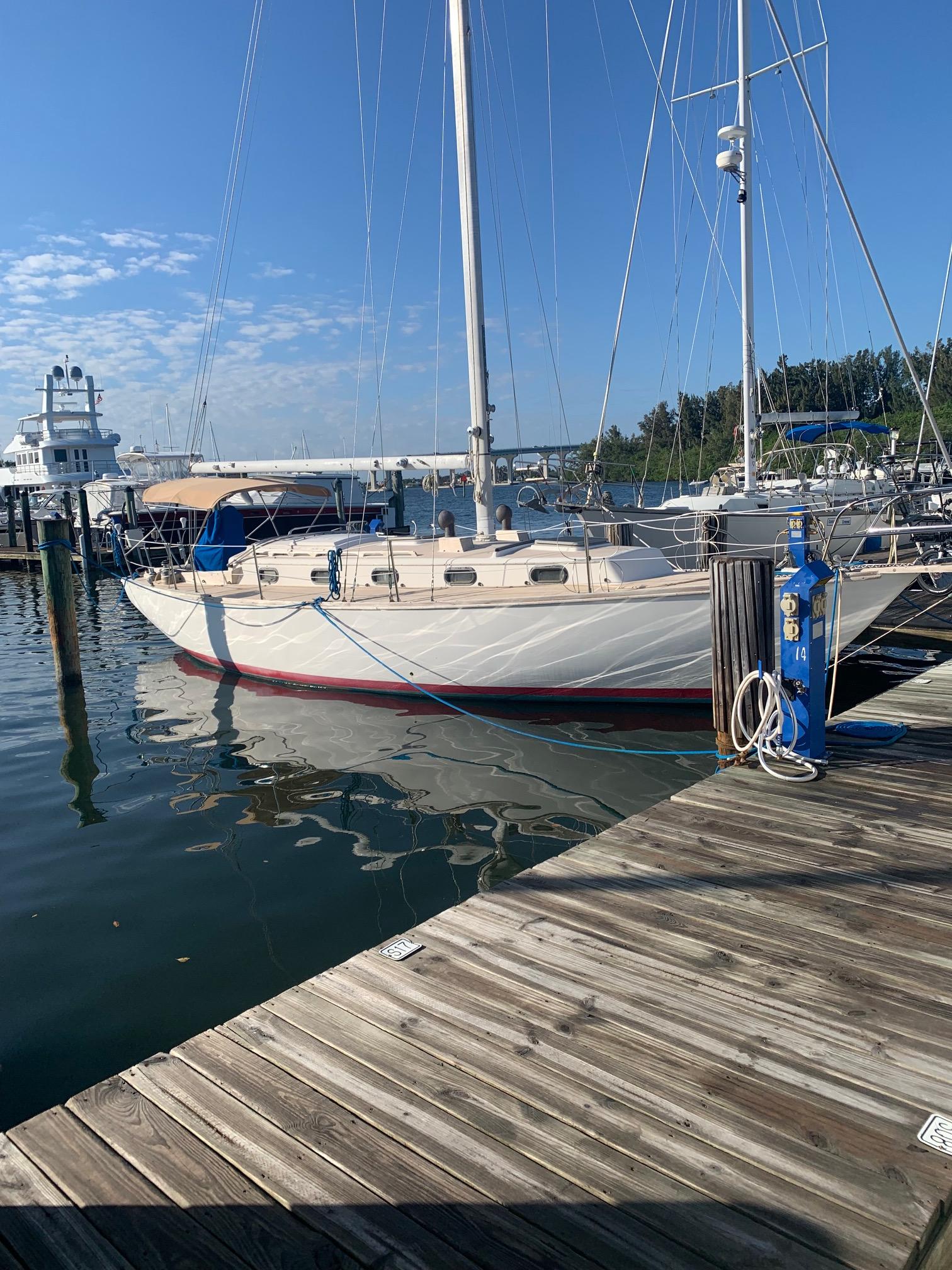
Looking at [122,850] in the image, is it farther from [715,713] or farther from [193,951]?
[715,713]

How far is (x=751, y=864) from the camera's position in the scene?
4809 mm

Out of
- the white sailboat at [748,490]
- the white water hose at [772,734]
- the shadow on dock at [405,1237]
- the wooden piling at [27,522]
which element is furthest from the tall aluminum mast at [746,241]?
the wooden piling at [27,522]

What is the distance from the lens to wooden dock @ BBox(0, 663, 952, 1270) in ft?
7.93

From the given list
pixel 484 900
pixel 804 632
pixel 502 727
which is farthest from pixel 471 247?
pixel 484 900

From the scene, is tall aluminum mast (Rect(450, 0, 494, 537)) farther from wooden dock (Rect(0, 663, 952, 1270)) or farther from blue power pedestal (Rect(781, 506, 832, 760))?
wooden dock (Rect(0, 663, 952, 1270))

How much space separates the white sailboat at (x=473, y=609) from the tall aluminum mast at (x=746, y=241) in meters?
7.11

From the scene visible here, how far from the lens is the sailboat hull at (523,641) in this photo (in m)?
10.3

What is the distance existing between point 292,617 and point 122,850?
17.0 feet

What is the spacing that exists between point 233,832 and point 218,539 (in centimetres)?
838

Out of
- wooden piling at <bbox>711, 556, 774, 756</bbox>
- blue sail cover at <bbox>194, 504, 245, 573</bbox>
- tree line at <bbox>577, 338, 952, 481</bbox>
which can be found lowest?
wooden piling at <bbox>711, 556, 774, 756</bbox>

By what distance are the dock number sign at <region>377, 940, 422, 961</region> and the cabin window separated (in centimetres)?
776

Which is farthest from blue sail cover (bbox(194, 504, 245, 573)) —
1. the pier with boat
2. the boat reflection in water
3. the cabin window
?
the cabin window

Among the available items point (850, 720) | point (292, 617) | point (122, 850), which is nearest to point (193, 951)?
point (122, 850)

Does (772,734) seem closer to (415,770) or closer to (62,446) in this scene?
(415,770)
